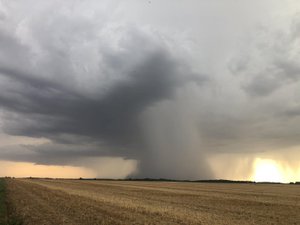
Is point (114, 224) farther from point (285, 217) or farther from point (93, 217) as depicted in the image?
point (285, 217)

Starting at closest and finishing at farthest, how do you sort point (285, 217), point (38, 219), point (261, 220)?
point (38, 219) → point (261, 220) → point (285, 217)

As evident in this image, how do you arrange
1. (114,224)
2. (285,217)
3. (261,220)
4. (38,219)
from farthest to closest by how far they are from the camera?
(285,217)
(261,220)
(38,219)
(114,224)

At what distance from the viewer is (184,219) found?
79.1ft

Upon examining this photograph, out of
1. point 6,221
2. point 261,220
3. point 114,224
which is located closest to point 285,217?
point 261,220

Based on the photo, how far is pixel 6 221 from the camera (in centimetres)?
2212

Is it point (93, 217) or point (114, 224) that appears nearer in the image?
point (114, 224)

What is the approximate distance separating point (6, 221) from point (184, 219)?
1098 centimetres

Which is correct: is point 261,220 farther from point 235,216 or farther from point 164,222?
point 164,222

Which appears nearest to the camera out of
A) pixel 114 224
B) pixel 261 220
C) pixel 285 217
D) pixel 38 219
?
pixel 114 224

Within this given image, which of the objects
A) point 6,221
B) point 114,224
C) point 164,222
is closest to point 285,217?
point 164,222

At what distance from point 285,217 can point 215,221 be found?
22.3 feet

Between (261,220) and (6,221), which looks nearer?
(6,221)

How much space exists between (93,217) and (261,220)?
11313 millimetres

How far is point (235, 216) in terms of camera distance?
89.4 ft
